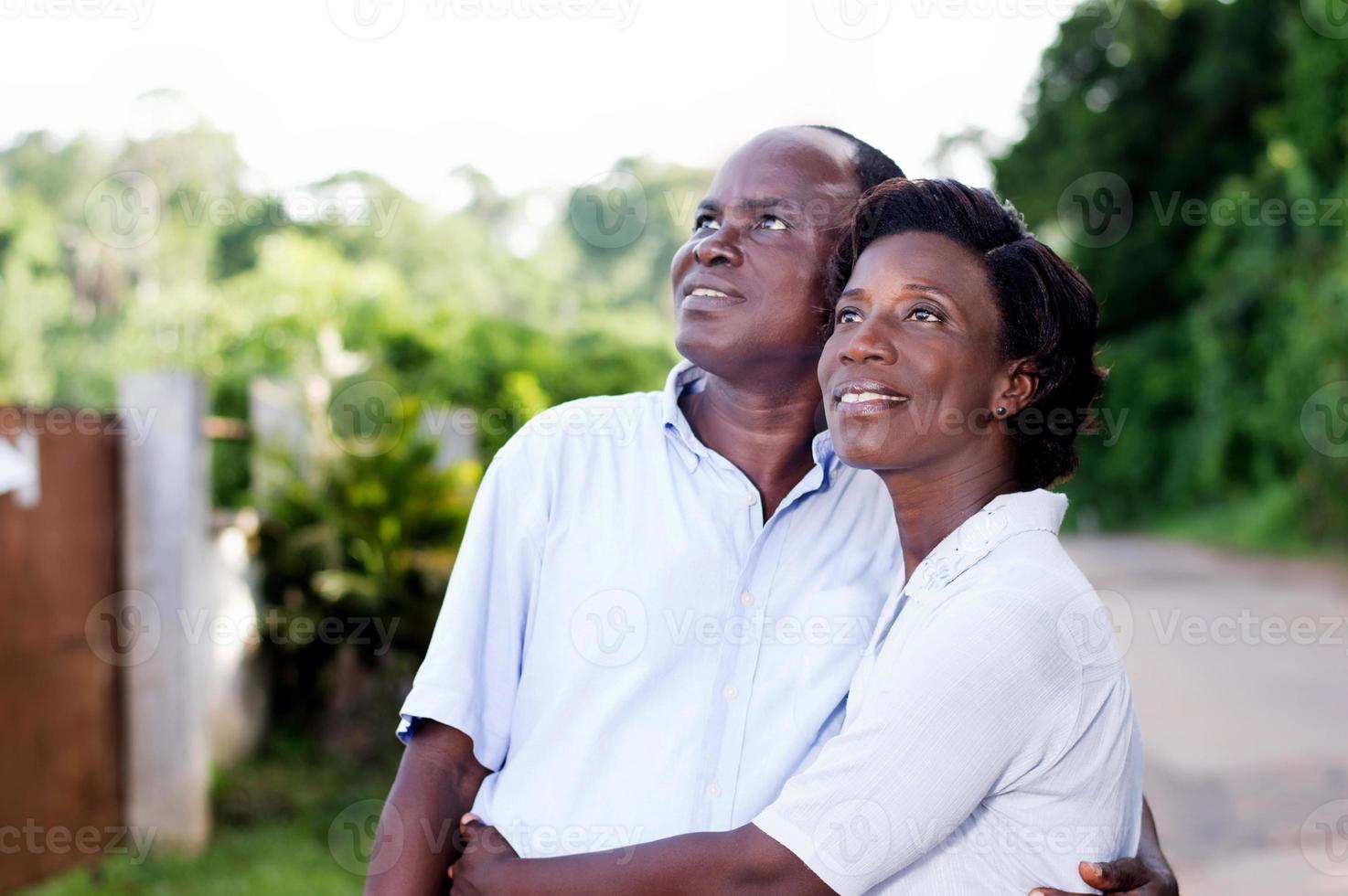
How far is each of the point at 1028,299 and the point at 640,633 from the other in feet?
2.87

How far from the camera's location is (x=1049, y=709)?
188 cm

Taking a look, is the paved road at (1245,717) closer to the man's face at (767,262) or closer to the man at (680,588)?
the man at (680,588)

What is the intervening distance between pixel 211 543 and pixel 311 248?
571 inches

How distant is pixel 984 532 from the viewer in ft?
6.78

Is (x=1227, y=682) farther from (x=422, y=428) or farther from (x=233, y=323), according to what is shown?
(x=233, y=323)

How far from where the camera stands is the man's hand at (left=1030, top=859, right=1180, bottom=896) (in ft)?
6.50

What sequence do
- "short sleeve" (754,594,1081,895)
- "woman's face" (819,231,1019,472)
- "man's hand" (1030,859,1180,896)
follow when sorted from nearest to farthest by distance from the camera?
"short sleeve" (754,594,1081,895)
"man's hand" (1030,859,1180,896)
"woman's face" (819,231,1019,472)

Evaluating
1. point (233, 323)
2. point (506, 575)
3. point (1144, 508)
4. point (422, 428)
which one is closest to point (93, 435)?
point (422, 428)

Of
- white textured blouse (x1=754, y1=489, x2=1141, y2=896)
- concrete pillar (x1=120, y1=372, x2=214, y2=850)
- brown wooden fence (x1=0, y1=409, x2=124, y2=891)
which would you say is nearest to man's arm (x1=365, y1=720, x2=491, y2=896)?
white textured blouse (x1=754, y1=489, x2=1141, y2=896)

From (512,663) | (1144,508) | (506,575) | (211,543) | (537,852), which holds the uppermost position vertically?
(506,575)

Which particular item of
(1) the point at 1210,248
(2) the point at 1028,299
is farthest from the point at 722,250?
(1) the point at 1210,248

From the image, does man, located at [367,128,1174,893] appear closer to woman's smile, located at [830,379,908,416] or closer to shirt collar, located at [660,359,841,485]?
shirt collar, located at [660,359,841,485]

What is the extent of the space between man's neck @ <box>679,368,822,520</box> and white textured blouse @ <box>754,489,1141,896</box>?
54cm

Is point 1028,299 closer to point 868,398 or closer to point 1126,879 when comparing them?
point 868,398
